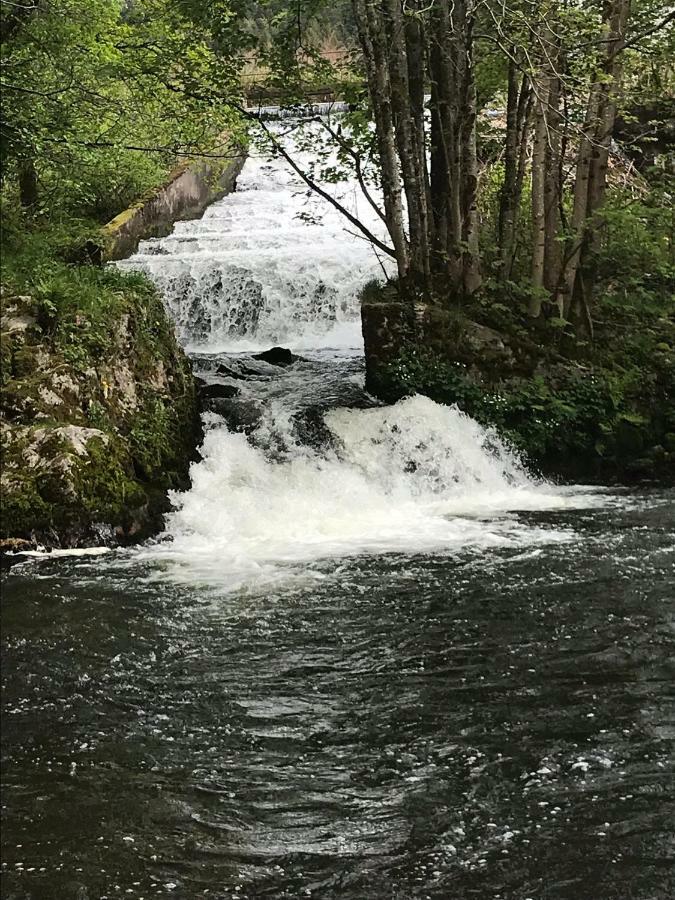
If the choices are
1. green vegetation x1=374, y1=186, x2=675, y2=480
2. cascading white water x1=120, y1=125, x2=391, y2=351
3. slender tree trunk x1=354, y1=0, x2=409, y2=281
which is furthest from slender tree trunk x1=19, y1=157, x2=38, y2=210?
green vegetation x1=374, y1=186, x2=675, y2=480

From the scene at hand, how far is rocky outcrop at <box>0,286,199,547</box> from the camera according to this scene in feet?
22.6

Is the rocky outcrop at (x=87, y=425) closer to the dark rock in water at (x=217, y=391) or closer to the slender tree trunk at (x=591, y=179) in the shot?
the dark rock in water at (x=217, y=391)

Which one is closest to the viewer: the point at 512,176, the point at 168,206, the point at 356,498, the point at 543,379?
the point at 356,498

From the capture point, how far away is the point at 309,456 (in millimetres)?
8828

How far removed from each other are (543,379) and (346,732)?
6.46m

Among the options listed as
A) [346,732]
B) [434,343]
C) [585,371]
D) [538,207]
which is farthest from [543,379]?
Result: [346,732]

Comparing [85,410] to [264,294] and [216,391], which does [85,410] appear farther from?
[264,294]

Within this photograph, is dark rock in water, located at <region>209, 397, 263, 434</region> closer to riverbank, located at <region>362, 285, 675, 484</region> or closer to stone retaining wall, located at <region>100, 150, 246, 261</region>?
riverbank, located at <region>362, 285, 675, 484</region>

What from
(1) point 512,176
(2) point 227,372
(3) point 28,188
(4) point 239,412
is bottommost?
(4) point 239,412

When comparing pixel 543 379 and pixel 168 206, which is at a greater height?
pixel 168 206

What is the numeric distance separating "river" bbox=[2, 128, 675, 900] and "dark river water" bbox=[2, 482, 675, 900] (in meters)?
0.01

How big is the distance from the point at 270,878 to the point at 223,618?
2.52 m

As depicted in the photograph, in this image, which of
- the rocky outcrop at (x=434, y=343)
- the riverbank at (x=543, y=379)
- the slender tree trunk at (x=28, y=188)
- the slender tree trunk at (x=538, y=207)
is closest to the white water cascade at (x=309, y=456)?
the riverbank at (x=543, y=379)

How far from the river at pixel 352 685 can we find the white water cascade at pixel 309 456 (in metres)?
0.04
